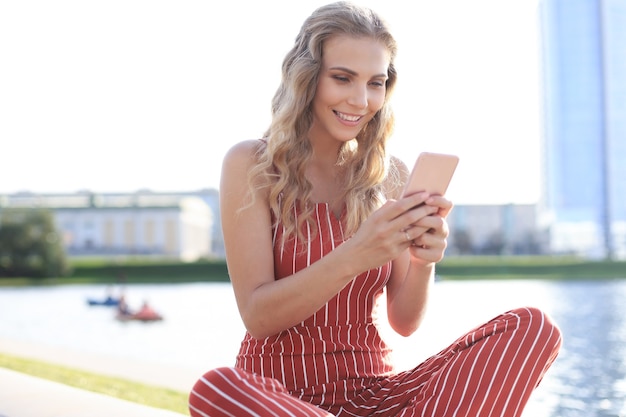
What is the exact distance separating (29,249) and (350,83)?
139 ft

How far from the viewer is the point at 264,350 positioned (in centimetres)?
189

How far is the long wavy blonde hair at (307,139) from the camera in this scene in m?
1.97

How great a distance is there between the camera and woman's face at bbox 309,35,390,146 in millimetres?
1959

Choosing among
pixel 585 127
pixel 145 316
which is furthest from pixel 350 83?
pixel 585 127

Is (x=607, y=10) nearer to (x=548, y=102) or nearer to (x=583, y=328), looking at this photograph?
(x=548, y=102)

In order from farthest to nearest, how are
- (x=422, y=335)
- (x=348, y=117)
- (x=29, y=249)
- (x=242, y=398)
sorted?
(x=29, y=249) < (x=422, y=335) < (x=348, y=117) < (x=242, y=398)

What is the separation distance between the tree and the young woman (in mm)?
41301

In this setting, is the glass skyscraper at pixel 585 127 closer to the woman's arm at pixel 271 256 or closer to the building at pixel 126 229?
the building at pixel 126 229

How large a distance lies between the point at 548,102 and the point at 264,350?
6826cm

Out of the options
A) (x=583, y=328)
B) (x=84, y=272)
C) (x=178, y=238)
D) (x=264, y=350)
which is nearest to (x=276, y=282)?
(x=264, y=350)

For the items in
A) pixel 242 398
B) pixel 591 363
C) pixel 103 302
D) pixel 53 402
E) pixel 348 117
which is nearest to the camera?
pixel 242 398

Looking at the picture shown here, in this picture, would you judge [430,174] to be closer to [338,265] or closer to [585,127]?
[338,265]

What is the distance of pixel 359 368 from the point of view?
189 centimetres

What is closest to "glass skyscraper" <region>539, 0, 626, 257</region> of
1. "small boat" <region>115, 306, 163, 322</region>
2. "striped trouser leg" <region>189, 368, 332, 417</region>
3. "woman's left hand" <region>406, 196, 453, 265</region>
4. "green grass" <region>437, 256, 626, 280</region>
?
"green grass" <region>437, 256, 626, 280</region>
